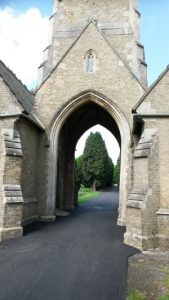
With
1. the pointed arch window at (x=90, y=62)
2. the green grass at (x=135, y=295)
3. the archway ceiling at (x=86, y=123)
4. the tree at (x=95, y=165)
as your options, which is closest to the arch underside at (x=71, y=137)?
the archway ceiling at (x=86, y=123)

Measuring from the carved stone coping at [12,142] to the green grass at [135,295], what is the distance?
6.66 meters

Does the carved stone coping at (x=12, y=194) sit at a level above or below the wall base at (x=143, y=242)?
above

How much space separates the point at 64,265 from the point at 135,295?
2.22m

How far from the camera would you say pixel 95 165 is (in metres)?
51.9

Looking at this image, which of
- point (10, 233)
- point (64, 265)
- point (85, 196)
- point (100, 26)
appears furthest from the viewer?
point (85, 196)

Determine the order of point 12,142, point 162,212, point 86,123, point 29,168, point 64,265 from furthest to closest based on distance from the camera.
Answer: point 86,123 → point 29,168 → point 12,142 → point 162,212 → point 64,265

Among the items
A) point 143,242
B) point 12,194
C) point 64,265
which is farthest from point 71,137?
point 64,265

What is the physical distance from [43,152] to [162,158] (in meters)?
6.49

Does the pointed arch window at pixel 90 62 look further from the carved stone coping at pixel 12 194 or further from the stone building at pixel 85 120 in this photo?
the carved stone coping at pixel 12 194

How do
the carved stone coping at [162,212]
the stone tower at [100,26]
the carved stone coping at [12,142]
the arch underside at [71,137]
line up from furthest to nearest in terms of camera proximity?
1. the stone tower at [100,26]
2. the arch underside at [71,137]
3. the carved stone coping at [12,142]
4. the carved stone coping at [162,212]

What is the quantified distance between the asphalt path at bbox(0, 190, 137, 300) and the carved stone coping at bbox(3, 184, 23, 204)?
136cm

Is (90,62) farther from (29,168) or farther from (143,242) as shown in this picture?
(143,242)

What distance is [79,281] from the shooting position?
5992 millimetres

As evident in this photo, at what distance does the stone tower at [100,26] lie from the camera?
20375 mm
